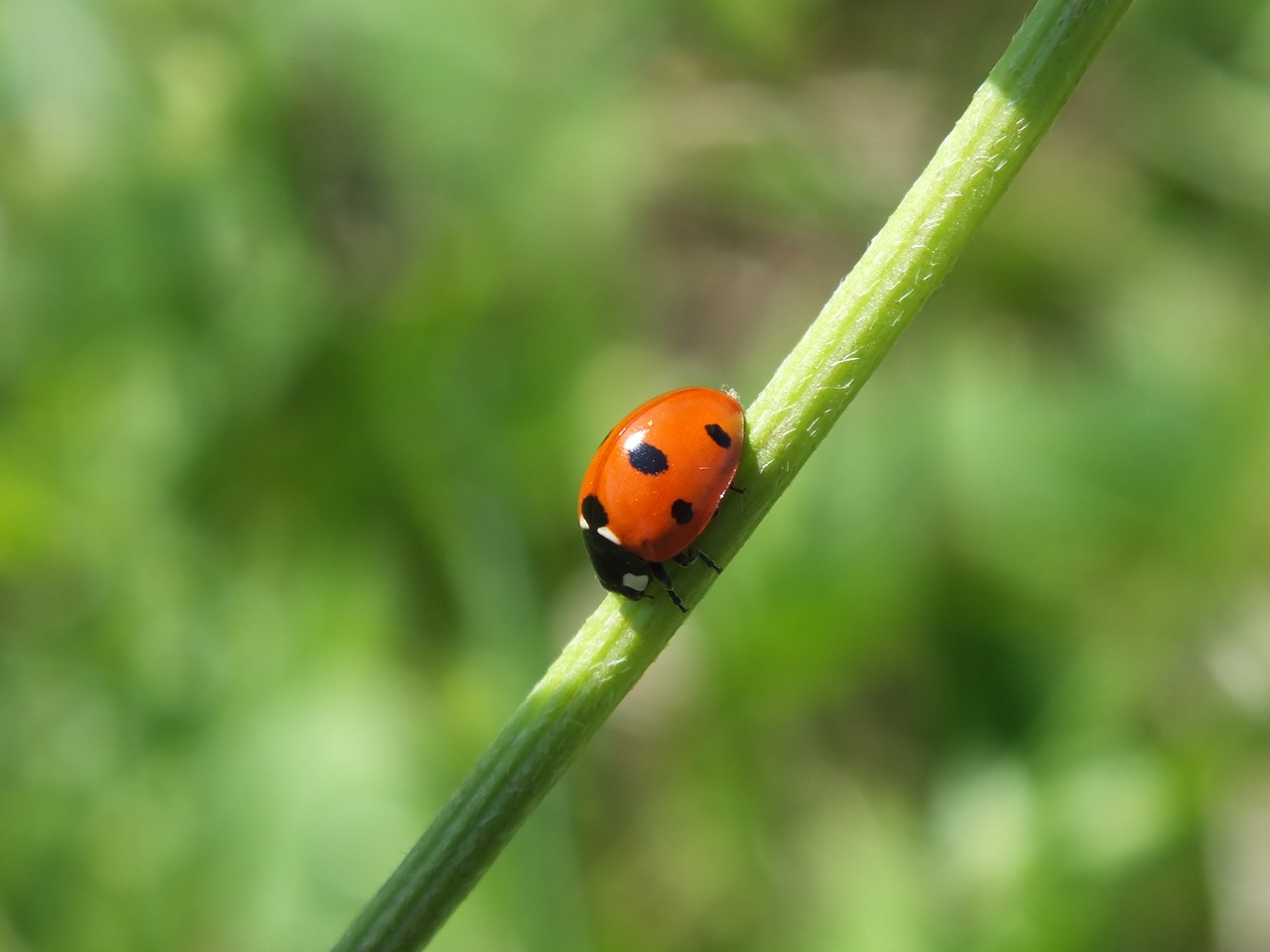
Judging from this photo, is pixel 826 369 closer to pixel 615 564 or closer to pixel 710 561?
pixel 710 561

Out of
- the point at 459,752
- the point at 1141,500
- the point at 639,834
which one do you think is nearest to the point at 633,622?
the point at 459,752

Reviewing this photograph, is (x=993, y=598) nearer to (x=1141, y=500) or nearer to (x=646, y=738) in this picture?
(x=1141, y=500)

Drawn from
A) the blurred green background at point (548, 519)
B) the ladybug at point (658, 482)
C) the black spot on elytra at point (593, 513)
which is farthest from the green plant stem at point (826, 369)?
the blurred green background at point (548, 519)

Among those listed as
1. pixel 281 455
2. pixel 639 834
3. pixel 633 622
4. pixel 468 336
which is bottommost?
pixel 639 834

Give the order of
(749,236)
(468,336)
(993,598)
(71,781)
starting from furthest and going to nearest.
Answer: (749,236)
(468,336)
(993,598)
(71,781)

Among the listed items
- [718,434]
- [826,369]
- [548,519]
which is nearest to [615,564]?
[718,434]

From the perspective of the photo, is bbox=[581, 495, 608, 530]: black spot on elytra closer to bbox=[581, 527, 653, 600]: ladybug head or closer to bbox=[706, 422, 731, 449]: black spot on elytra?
bbox=[581, 527, 653, 600]: ladybug head
